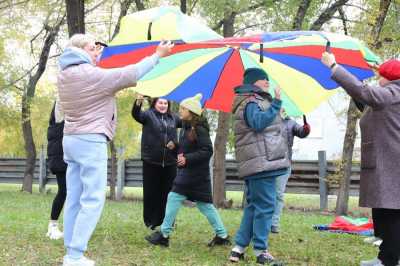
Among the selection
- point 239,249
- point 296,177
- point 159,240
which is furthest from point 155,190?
point 296,177

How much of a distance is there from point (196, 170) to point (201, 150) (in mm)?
221

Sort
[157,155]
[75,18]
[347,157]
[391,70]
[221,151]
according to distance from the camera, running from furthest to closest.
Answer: [221,151]
[347,157]
[75,18]
[157,155]
[391,70]

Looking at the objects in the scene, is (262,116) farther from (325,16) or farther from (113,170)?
(113,170)

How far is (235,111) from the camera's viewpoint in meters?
5.48

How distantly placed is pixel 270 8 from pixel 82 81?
9278mm

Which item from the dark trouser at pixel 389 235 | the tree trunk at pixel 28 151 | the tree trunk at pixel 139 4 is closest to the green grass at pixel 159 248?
the dark trouser at pixel 389 235

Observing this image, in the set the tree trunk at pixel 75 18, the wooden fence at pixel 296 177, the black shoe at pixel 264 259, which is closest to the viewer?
the black shoe at pixel 264 259

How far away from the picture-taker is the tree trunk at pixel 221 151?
14.0 meters

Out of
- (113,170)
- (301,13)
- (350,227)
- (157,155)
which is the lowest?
(113,170)

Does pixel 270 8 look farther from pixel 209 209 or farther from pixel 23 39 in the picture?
pixel 23 39

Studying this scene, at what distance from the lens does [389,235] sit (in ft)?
15.8

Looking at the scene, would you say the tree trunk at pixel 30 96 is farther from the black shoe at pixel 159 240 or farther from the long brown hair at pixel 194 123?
the black shoe at pixel 159 240

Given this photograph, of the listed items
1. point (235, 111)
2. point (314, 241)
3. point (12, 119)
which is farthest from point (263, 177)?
point (12, 119)

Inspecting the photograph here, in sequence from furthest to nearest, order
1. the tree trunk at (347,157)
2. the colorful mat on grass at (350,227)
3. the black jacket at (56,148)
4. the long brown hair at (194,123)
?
the tree trunk at (347,157), the colorful mat on grass at (350,227), the long brown hair at (194,123), the black jacket at (56,148)
